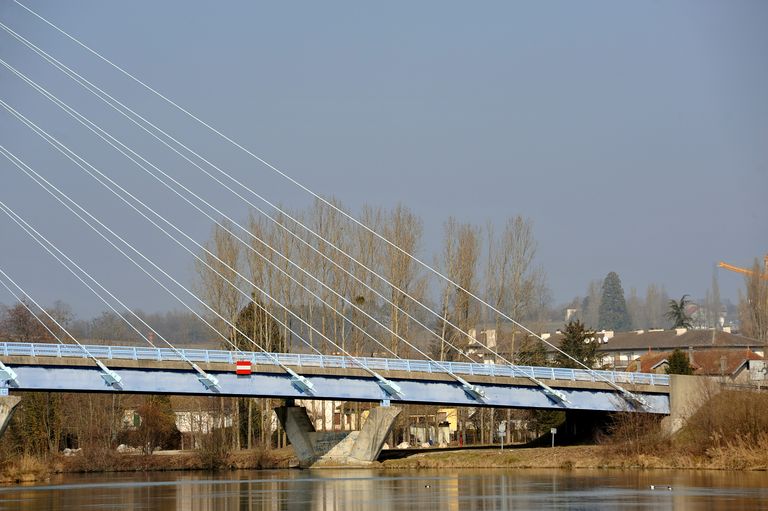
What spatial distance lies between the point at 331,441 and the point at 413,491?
95.6 feet

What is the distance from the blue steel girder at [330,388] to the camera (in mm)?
66875

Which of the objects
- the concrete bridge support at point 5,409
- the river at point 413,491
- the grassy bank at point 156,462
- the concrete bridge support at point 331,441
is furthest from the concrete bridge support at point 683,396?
the concrete bridge support at point 5,409

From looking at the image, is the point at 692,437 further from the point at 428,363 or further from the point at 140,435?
the point at 140,435

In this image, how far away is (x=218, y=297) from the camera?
314 ft

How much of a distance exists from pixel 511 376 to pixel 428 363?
513 centimetres

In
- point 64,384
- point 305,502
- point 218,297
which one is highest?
point 218,297

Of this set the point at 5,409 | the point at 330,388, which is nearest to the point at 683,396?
the point at 330,388

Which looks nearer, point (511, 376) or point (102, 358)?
point (102, 358)

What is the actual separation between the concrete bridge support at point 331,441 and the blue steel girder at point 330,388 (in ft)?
8.51

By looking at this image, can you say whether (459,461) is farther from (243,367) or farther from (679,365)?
(679,365)

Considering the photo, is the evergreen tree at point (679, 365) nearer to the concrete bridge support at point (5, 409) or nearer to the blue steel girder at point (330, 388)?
the blue steel girder at point (330, 388)

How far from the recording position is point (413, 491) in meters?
50.5

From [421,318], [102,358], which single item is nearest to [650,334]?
[421,318]

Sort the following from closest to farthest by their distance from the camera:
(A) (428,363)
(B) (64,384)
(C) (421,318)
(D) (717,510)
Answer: (D) (717,510) < (B) (64,384) < (A) (428,363) < (C) (421,318)
